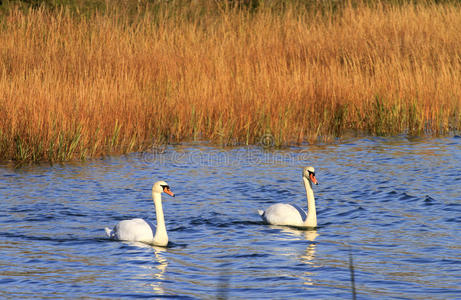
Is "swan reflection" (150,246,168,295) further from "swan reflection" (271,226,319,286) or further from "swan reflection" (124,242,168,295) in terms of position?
"swan reflection" (271,226,319,286)

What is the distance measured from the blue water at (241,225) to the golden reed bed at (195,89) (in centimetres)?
51

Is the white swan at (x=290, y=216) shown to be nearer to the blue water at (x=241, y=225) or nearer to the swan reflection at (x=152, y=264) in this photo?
the blue water at (x=241, y=225)

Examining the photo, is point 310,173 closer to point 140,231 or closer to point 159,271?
point 140,231

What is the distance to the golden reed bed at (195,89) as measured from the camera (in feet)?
38.7

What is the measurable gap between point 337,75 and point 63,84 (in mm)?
5166

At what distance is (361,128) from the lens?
1431cm

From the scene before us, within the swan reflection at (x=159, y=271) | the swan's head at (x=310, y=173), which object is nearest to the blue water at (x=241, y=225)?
the swan reflection at (x=159, y=271)

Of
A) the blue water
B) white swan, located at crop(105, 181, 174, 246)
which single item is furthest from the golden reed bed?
white swan, located at crop(105, 181, 174, 246)

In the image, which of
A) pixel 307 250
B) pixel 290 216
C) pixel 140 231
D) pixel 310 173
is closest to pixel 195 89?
pixel 310 173

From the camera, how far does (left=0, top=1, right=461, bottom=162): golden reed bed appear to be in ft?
38.7

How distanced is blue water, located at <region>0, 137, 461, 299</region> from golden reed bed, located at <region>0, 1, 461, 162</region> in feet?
1.68

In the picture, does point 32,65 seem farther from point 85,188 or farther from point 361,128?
point 361,128

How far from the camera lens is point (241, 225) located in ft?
28.6

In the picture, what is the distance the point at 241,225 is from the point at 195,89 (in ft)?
17.4
